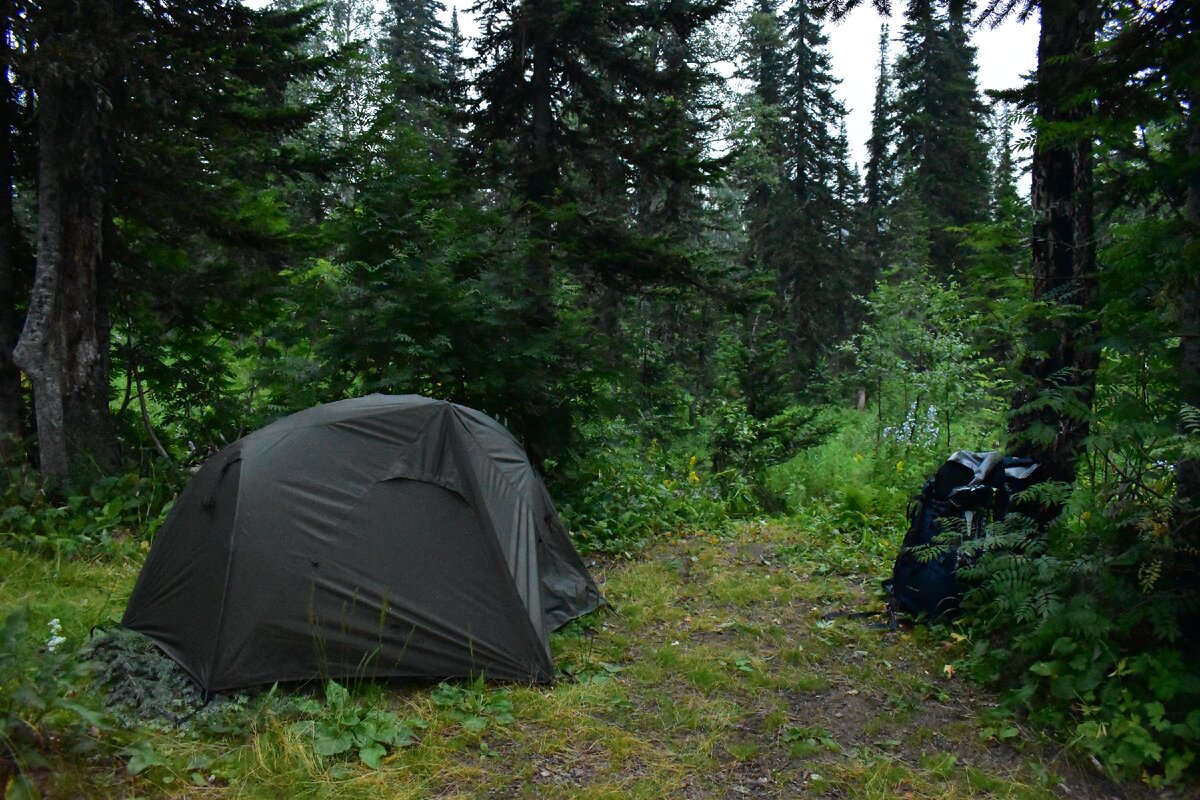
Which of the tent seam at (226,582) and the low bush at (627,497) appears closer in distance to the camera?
the tent seam at (226,582)

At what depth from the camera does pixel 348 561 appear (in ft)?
15.3

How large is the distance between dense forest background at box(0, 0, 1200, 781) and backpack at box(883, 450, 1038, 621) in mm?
201

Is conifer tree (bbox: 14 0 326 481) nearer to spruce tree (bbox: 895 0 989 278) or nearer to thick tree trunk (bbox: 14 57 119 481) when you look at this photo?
thick tree trunk (bbox: 14 57 119 481)

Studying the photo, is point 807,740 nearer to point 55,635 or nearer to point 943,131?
point 55,635

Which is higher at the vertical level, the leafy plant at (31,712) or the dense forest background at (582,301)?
the dense forest background at (582,301)

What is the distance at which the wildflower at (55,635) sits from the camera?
4242 millimetres

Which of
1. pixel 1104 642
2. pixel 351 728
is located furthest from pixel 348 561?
pixel 1104 642

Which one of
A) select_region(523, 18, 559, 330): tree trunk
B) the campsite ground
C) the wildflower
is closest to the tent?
the campsite ground

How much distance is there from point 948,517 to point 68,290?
27.0 ft

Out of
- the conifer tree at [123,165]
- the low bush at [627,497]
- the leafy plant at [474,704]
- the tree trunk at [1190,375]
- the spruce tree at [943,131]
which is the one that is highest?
the spruce tree at [943,131]

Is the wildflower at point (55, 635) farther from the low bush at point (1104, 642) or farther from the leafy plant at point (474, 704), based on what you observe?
the low bush at point (1104, 642)

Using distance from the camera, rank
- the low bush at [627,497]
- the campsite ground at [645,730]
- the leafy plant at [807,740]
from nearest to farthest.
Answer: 1. the campsite ground at [645,730]
2. the leafy plant at [807,740]
3. the low bush at [627,497]

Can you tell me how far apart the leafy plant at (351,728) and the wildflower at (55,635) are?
4.53 feet

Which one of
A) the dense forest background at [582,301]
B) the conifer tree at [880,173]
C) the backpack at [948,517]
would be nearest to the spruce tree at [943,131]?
the conifer tree at [880,173]
